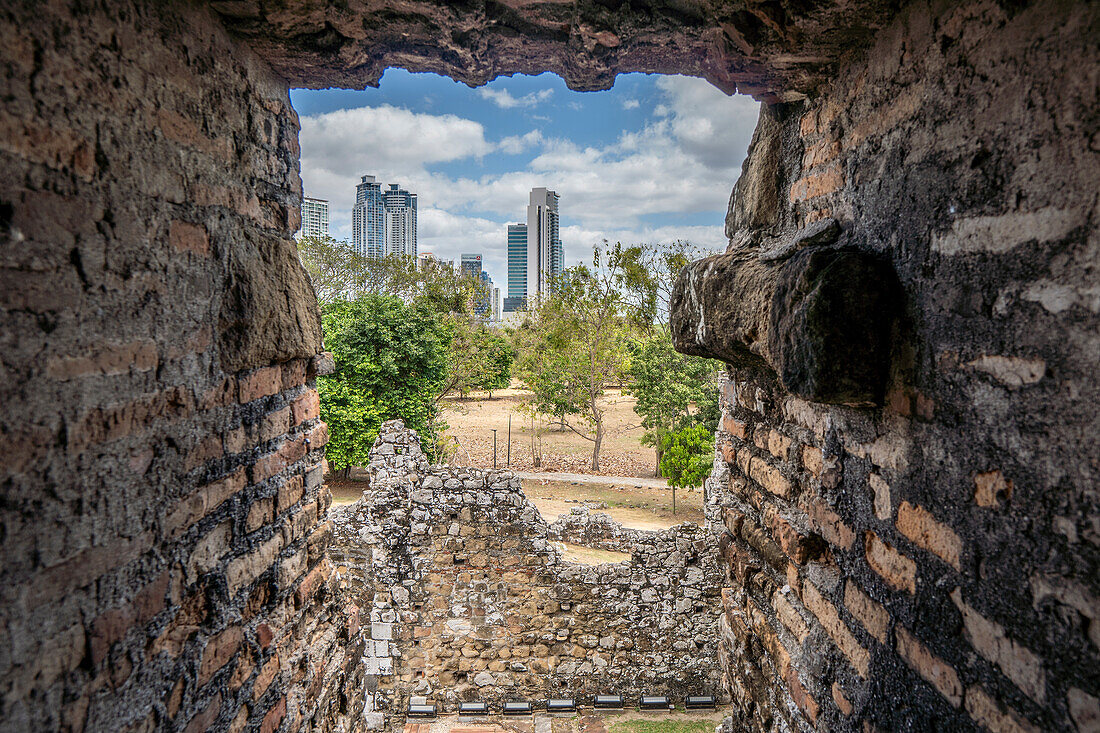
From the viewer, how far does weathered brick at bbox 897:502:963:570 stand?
46.8 inches

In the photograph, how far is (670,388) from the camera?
14.6m

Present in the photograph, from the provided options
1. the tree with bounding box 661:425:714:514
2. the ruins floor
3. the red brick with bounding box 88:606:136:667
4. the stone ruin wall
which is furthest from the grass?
the tree with bounding box 661:425:714:514

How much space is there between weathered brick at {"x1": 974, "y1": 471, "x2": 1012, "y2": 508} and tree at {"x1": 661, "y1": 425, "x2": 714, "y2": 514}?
11.1 metres

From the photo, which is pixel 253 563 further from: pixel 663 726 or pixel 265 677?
pixel 663 726

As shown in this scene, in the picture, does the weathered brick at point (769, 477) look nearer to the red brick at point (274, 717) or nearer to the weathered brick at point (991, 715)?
the weathered brick at point (991, 715)

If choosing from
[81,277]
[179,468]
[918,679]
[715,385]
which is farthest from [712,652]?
[715,385]

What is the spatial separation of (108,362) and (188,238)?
439 mm

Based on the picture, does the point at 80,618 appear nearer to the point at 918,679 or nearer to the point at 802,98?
the point at 918,679

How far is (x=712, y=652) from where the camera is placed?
5504 mm

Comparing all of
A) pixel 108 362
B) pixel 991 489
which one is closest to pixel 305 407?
pixel 108 362

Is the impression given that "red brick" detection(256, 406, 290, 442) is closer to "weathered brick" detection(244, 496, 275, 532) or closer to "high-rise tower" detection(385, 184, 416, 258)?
"weathered brick" detection(244, 496, 275, 532)

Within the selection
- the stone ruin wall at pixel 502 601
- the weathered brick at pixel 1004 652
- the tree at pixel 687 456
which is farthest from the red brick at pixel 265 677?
the tree at pixel 687 456

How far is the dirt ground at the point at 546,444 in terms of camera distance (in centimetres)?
1733

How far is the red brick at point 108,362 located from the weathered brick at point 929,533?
6.14 ft
